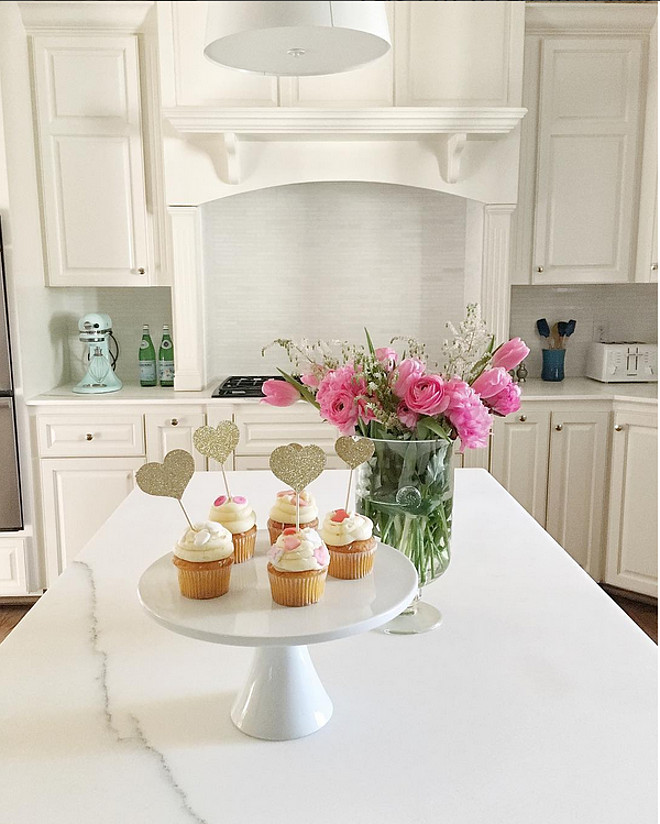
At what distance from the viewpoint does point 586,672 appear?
105cm


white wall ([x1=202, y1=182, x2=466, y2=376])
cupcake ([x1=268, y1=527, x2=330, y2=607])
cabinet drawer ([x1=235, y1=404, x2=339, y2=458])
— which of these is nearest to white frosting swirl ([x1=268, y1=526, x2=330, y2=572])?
cupcake ([x1=268, y1=527, x2=330, y2=607])

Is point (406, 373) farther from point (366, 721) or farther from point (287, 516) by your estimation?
point (366, 721)

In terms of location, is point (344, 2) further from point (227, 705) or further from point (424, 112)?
point (424, 112)

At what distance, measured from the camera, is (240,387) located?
10.6 ft

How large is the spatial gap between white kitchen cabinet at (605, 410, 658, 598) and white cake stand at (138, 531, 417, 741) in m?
2.36

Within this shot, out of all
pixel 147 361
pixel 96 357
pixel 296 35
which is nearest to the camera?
pixel 296 35

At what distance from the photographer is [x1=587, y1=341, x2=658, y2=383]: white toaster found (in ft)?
10.9

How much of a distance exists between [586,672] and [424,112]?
7.86 feet

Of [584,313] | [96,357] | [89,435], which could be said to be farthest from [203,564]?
[584,313]

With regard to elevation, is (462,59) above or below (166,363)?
above

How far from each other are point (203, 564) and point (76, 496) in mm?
2403

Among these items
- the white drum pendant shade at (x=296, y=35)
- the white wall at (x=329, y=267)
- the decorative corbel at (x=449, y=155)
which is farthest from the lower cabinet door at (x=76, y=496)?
the white drum pendant shade at (x=296, y=35)

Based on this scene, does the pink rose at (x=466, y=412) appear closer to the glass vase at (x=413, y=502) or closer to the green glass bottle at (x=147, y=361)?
the glass vase at (x=413, y=502)

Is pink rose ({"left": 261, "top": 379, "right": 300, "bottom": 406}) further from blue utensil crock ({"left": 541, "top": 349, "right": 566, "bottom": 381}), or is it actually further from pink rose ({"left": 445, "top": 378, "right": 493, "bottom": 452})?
blue utensil crock ({"left": 541, "top": 349, "right": 566, "bottom": 381})
